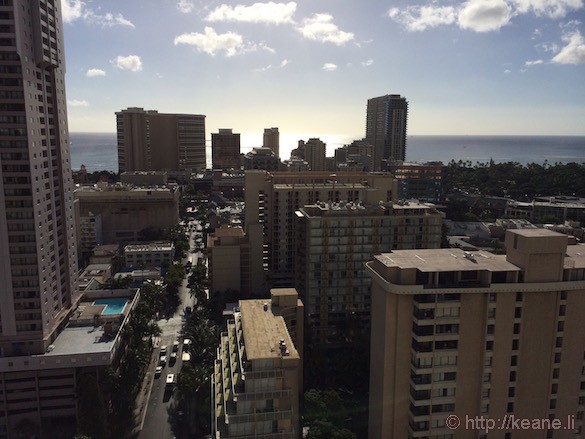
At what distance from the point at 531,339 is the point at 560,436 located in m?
6.63

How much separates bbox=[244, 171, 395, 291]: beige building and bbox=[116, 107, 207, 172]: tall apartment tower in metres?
78.9

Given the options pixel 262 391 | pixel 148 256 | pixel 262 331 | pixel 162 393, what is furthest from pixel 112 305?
pixel 262 391

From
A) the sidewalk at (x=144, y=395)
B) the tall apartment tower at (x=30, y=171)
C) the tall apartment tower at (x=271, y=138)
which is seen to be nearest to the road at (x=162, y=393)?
the sidewalk at (x=144, y=395)

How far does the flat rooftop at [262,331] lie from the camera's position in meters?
23.9

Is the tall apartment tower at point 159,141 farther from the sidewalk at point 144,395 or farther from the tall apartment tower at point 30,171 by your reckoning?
the tall apartment tower at point 30,171

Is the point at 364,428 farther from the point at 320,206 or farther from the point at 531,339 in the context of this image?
the point at 320,206

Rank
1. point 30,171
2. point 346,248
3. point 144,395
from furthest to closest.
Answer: point 346,248 → point 144,395 → point 30,171

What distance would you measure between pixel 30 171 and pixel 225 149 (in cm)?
13112

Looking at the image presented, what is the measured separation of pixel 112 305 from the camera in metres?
45.1

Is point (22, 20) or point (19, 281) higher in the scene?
point (22, 20)

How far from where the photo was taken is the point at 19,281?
3494 cm

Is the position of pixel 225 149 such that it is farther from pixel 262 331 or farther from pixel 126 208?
pixel 262 331

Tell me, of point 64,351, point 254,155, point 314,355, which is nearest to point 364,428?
point 314,355

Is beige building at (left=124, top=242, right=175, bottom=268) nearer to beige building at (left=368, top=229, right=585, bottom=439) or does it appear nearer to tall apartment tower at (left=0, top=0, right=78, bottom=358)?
tall apartment tower at (left=0, top=0, right=78, bottom=358)
